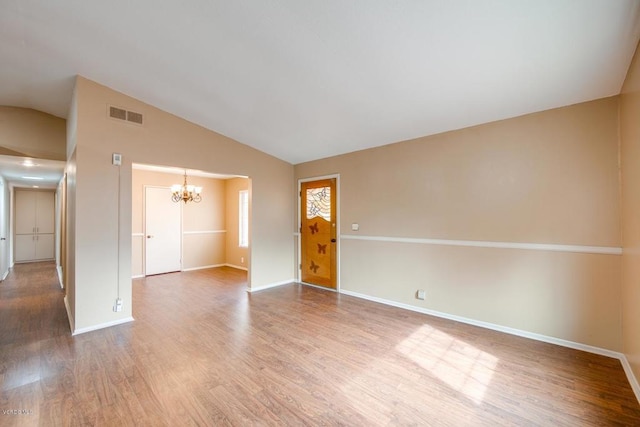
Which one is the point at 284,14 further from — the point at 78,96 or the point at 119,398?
the point at 119,398

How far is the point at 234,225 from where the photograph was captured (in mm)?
7398

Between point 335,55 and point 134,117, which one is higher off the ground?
point 335,55

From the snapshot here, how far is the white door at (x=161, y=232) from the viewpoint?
6316 mm

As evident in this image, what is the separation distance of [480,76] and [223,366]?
12.0ft

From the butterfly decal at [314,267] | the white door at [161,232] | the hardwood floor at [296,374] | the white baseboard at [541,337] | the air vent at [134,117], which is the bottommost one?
the hardwood floor at [296,374]

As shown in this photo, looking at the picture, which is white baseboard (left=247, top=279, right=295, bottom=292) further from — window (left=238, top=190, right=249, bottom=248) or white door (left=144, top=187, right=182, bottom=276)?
white door (left=144, top=187, right=182, bottom=276)

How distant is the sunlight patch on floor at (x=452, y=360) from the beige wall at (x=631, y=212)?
1071 millimetres

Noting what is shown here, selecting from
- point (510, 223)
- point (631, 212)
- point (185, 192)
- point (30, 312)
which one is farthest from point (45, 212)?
point (631, 212)

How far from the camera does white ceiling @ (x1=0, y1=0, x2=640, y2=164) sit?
1902mm

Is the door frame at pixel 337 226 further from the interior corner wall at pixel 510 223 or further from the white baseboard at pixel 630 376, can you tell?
the white baseboard at pixel 630 376

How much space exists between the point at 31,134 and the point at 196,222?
351cm

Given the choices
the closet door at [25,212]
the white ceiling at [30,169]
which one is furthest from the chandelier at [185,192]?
the closet door at [25,212]

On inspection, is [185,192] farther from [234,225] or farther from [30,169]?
[30,169]

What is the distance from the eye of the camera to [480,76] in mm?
2457
